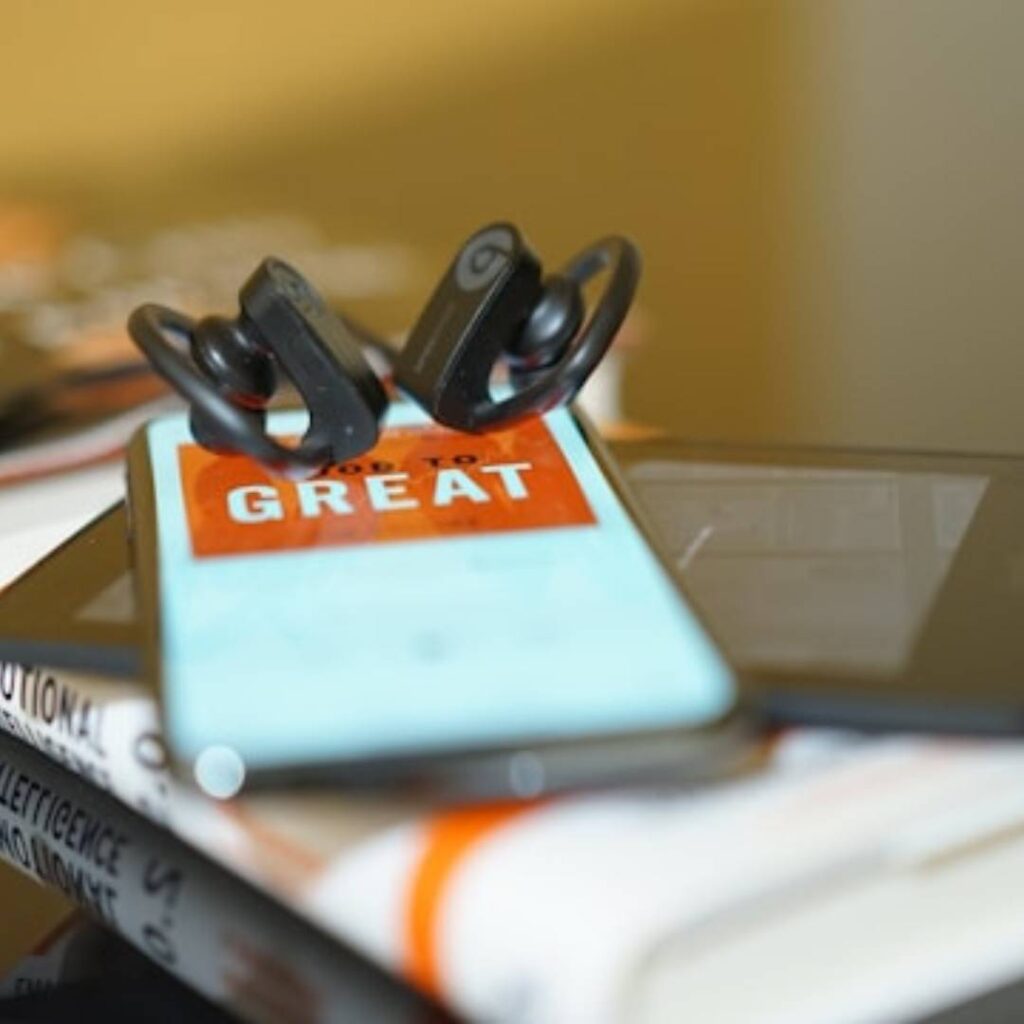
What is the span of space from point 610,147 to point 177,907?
94 centimetres

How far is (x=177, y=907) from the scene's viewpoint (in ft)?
1.30

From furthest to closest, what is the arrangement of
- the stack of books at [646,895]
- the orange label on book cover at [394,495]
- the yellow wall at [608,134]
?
the yellow wall at [608,134] < the orange label on book cover at [394,495] < the stack of books at [646,895]

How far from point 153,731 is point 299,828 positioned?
47 millimetres

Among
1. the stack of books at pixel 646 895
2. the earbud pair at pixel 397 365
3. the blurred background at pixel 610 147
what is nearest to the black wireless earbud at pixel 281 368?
the earbud pair at pixel 397 365

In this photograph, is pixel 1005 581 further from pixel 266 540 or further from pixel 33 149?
pixel 33 149

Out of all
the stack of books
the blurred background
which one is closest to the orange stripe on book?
the stack of books

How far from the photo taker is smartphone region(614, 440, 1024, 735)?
358 millimetres

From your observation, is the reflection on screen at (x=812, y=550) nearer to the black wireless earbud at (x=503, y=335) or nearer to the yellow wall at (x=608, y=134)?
the black wireless earbud at (x=503, y=335)

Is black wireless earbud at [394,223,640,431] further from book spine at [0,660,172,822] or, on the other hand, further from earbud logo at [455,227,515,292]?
book spine at [0,660,172,822]

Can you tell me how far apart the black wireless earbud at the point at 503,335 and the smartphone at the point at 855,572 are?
0.09 feet

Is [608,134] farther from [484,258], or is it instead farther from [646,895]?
[646,895]

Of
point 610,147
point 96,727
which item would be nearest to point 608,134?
point 610,147

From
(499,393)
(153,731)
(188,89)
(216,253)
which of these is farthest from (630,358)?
(153,731)

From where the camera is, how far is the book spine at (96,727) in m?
0.39
